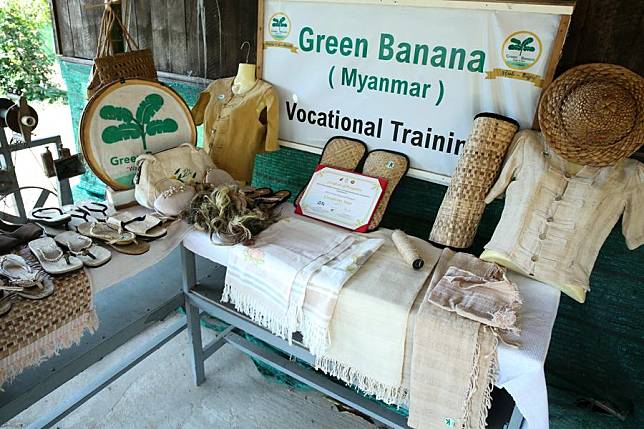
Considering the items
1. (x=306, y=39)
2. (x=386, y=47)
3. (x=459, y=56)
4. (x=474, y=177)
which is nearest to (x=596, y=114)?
(x=474, y=177)

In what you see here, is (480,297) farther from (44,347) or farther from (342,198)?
(44,347)

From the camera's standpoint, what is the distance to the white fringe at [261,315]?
141 cm

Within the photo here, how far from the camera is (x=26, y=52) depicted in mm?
5590

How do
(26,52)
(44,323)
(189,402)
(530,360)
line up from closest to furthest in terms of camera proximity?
1. (530,360)
2. (44,323)
3. (189,402)
4. (26,52)

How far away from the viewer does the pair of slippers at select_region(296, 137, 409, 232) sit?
5.66ft

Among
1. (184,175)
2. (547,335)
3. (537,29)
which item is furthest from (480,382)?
(184,175)

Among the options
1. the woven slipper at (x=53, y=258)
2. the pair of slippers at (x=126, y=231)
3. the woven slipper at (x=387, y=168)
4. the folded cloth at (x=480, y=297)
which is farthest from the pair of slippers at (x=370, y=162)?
the woven slipper at (x=53, y=258)

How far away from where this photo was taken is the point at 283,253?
145 centimetres

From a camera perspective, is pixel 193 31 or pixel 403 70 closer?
pixel 403 70

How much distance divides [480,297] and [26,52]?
653 cm

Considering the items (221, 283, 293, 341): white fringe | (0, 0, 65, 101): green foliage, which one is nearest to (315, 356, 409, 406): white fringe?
(221, 283, 293, 341): white fringe

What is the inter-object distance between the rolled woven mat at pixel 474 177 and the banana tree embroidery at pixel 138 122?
1185mm

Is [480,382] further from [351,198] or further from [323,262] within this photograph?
[351,198]

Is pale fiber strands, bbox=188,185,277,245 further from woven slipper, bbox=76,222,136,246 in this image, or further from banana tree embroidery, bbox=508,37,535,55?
banana tree embroidery, bbox=508,37,535,55
